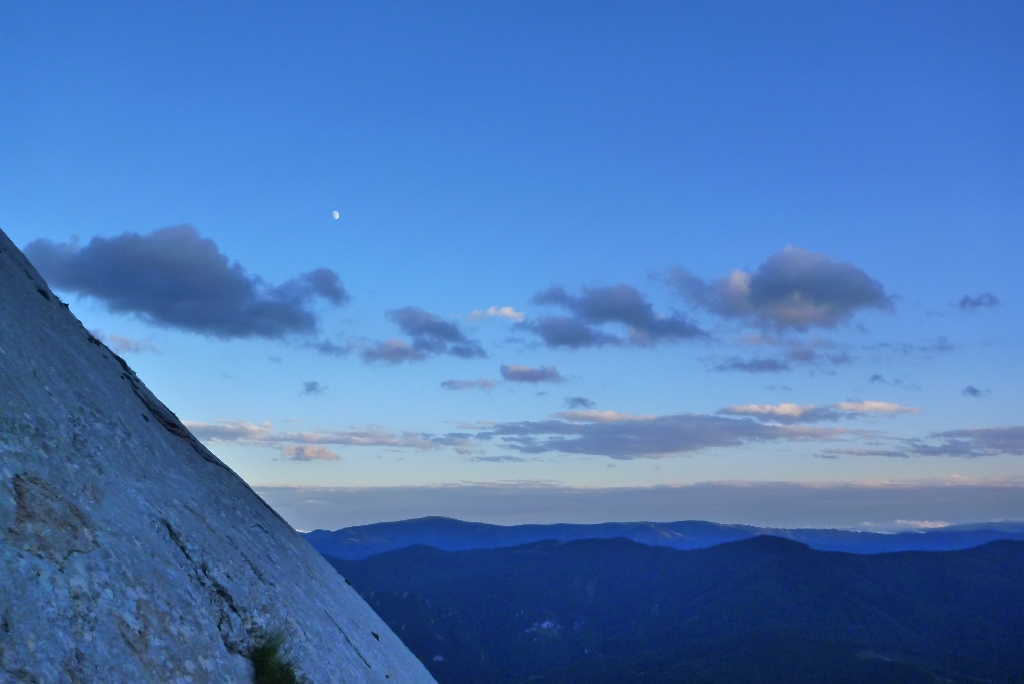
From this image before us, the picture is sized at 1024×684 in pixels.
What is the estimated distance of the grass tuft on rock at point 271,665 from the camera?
1239 centimetres

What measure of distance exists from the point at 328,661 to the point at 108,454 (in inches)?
239

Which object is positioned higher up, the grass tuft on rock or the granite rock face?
the granite rock face

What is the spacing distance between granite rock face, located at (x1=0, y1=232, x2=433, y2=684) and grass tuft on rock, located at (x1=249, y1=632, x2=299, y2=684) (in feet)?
0.78

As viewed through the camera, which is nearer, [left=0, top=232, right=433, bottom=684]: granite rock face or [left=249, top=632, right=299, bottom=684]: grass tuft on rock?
[left=0, top=232, right=433, bottom=684]: granite rock face

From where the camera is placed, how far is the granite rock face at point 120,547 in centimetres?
945

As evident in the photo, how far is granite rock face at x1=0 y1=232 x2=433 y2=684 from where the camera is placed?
945cm

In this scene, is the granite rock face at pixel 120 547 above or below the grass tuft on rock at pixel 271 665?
above

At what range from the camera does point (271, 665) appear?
12.6m

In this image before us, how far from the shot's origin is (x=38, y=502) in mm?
10531

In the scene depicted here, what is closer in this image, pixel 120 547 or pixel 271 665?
pixel 120 547

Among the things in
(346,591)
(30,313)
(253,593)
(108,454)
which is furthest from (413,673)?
(30,313)

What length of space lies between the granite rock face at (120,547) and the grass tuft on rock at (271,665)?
0.24 metres

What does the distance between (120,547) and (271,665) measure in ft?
10.8

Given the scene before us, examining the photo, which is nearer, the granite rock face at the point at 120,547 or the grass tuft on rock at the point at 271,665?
the granite rock face at the point at 120,547
